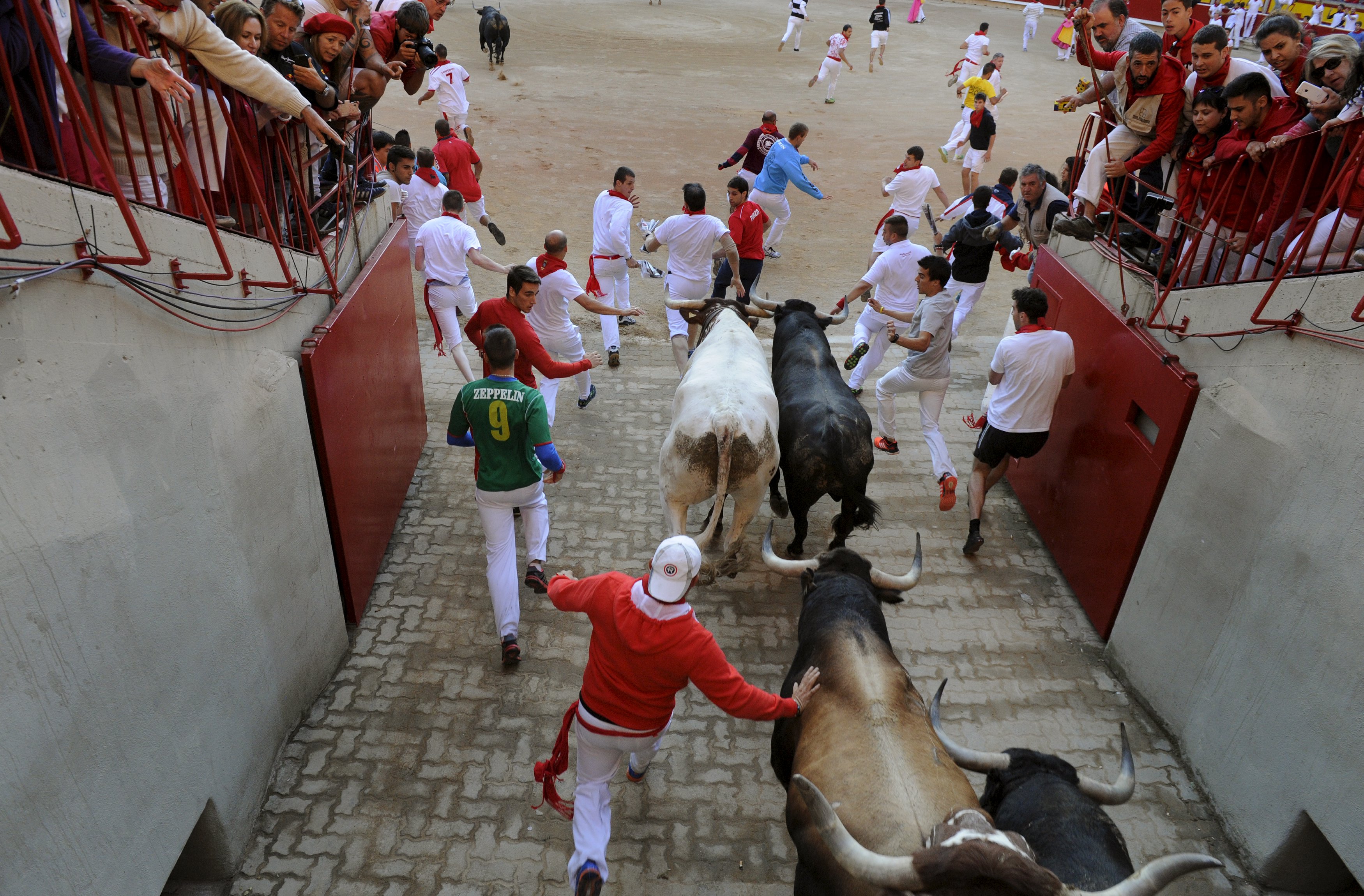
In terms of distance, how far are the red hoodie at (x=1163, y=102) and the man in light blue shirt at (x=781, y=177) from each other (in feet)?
17.1

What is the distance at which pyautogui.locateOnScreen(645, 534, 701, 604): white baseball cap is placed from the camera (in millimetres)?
3463

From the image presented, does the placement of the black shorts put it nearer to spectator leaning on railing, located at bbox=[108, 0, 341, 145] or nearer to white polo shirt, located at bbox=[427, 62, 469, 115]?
spectator leaning on railing, located at bbox=[108, 0, 341, 145]

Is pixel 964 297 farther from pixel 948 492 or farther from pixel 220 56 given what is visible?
pixel 220 56

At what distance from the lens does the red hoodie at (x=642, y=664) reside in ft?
11.8

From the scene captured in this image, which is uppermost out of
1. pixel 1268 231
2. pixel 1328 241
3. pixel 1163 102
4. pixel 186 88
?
pixel 186 88

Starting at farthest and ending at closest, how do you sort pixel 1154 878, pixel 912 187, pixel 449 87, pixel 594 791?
pixel 449 87, pixel 912 187, pixel 594 791, pixel 1154 878

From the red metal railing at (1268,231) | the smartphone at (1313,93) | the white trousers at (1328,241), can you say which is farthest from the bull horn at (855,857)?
the smartphone at (1313,93)

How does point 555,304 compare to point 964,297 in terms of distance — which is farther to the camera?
point 964,297

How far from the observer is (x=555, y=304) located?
24.9ft

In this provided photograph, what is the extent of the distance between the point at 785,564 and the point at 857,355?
3598mm

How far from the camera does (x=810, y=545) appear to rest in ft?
23.1

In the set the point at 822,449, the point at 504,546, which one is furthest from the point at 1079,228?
the point at 504,546

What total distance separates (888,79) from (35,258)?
81.8 ft

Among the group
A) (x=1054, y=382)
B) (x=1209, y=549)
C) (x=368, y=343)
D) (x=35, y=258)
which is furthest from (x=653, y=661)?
(x=1054, y=382)
